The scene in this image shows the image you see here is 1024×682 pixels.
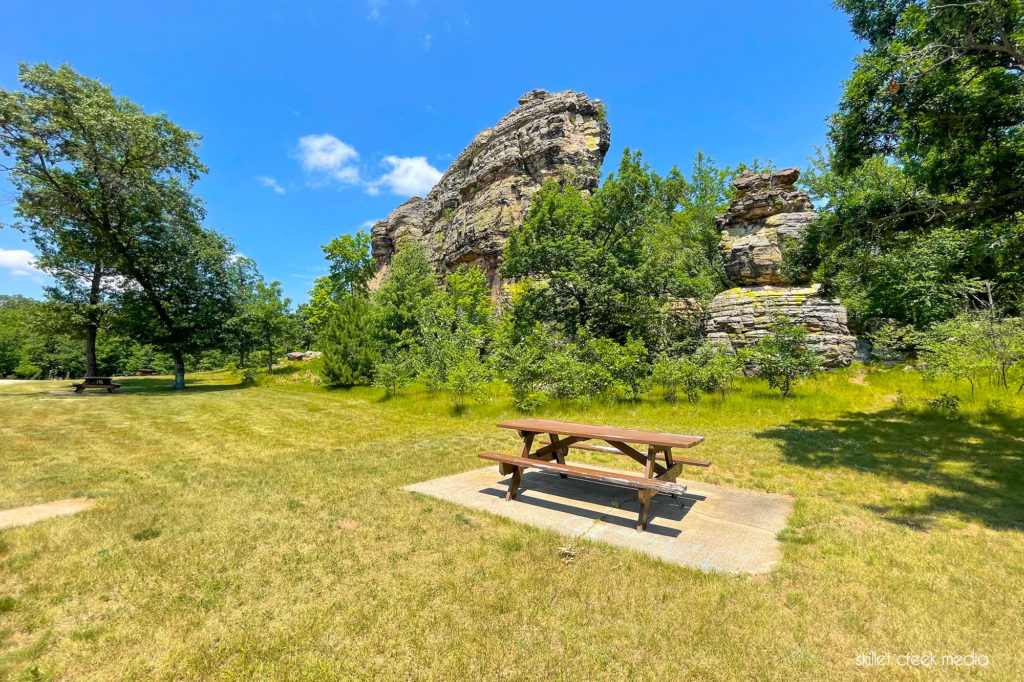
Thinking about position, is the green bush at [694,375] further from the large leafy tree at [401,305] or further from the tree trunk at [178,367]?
the tree trunk at [178,367]

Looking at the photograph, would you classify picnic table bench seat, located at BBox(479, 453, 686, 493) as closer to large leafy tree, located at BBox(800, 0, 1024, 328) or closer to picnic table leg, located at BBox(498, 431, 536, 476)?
picnic table leg, located at BBox(498, 431, 536, 476)

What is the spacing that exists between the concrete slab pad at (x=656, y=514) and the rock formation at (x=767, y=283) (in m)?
11.3

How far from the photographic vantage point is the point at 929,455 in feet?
24.4

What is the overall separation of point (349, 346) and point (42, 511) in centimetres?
1637

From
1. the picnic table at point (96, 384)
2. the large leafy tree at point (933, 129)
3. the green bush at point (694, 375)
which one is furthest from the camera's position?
the picnic table at point (96, 384)

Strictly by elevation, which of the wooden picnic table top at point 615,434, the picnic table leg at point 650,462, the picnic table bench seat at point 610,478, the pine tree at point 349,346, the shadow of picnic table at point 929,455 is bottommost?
the shadow of picnic table at point 929,455

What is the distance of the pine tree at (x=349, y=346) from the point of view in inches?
813

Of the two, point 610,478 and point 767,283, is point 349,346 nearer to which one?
point 610,478

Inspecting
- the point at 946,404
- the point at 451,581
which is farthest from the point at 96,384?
the point at 946,404

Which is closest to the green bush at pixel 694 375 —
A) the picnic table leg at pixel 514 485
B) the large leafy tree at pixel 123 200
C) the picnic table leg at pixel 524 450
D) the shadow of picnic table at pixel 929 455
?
the shadow of picnic table at pixel 929 455

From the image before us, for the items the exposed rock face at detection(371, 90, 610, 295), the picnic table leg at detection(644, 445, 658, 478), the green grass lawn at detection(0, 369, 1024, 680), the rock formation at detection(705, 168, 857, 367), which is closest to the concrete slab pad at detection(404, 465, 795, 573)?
the green grass lawn at detection(0, 369, 1024, 680)

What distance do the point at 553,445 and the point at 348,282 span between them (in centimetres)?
2858

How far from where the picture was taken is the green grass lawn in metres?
2.56

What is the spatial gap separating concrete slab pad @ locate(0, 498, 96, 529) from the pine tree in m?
15.5
